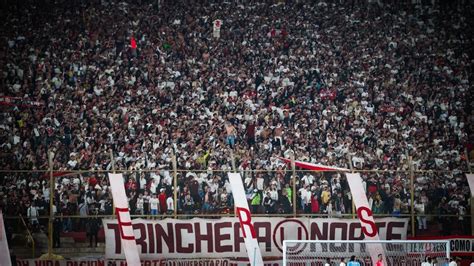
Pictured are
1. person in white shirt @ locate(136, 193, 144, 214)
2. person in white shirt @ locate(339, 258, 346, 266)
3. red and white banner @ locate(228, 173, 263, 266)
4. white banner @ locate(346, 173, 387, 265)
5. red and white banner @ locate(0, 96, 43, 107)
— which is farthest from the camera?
red and white banner @ locate(0, 96, 43, 107)

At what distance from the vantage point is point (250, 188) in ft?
97.0

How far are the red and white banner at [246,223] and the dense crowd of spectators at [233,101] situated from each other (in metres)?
3.18

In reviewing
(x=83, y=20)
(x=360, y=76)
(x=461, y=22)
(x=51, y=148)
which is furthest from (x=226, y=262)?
(x=461, y=22)

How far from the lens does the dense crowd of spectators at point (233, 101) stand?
96.0ft

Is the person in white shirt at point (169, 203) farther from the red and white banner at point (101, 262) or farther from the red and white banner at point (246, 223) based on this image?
the red and white banner at point (246, 223)

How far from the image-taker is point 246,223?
25312 millimetres

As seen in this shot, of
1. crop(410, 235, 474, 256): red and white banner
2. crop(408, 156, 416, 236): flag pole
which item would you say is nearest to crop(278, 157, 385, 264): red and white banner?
crop(408, 156, 416, 236): flag pole

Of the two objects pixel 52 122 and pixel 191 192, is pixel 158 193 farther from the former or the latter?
pixel 52 122

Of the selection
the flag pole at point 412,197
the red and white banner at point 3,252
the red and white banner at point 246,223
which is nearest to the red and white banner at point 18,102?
the red and white banner at point 3,252

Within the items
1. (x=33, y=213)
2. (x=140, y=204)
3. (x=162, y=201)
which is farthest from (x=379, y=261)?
(x=33, y=213)

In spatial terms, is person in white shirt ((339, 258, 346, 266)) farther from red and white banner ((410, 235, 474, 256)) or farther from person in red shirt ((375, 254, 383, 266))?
red and white banner ((410, 235, 474, 256))

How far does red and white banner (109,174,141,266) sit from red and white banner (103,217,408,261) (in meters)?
1.75

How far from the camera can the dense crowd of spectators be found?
96.0 ft

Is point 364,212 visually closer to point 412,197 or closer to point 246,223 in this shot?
point 412,197
